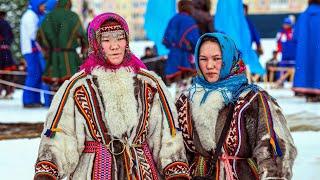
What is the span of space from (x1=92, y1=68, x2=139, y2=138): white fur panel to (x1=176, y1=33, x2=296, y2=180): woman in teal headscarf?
24 centimetres

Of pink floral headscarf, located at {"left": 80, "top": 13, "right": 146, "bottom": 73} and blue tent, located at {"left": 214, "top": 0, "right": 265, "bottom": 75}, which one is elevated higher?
pink floral headscarf, located at {"left": 80, "top": 13, "right": 146, "bottom": 73}

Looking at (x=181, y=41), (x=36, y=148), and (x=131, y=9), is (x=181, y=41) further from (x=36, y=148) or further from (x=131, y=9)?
(x=131, y=9)

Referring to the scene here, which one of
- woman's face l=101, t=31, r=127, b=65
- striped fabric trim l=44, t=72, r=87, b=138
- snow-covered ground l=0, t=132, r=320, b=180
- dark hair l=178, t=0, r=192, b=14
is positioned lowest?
snow-covered ground l=0, t=132, r=320, b=180

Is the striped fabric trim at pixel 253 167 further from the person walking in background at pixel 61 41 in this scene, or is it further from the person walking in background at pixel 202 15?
the person walking in background at pixel 202 15

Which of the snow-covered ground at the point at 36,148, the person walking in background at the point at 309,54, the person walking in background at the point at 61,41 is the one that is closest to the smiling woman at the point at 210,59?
the snow-covered ground at the point at 36,148

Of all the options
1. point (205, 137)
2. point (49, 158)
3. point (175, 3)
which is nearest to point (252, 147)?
point (205, 137)

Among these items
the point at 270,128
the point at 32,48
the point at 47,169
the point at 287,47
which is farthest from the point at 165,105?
the point at 287,47

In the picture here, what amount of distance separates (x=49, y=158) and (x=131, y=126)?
0.34 metres

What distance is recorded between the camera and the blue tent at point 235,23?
31.4 feet

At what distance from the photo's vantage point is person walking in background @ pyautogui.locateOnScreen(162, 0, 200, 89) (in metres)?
9.83

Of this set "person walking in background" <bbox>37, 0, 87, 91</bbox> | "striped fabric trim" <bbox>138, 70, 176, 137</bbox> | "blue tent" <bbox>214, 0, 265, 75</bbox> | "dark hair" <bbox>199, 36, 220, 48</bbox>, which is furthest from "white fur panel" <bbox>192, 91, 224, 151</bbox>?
"blue tent" <bbox>214, 0, 265, 75</bbox>

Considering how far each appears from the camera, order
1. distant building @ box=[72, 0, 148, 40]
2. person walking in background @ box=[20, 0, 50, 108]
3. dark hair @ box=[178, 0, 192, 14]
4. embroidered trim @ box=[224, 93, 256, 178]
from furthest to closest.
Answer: distant building @ box=[72, 0, 148, 40] → person walking in background @ box=[20, 0, 50, 108] → dark hair @ box=[178, 0, 192, 14] → embroidered trim @ box=[224, 93, 256, 178]

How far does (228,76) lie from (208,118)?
0.19 meters

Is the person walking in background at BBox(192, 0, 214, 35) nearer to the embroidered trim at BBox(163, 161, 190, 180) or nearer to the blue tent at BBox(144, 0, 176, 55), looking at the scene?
the blue tent at BBox(144, 0, 176, 55)
